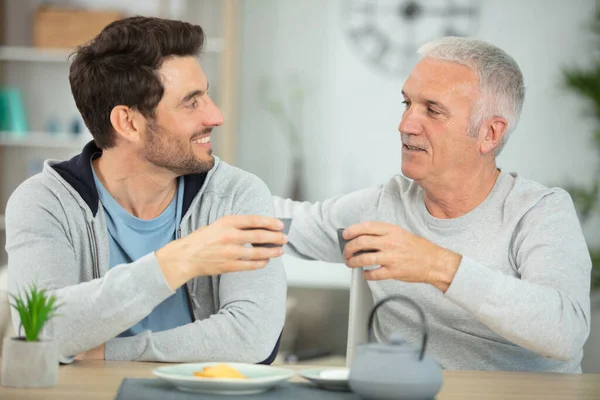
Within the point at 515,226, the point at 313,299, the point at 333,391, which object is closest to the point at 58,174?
the point at 333,391

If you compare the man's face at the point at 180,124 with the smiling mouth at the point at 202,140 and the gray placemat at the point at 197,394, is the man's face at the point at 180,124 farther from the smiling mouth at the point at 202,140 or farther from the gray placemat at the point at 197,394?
the gray placemat at the point at 197,394

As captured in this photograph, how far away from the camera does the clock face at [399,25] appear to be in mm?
5547

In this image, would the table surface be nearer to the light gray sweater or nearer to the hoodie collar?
the light gray sweater

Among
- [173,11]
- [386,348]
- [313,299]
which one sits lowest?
[313,299]

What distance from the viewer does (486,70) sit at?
228 cm

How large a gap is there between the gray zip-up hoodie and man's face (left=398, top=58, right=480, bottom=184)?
0.41 metres

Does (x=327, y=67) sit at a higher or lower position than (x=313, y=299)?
higher

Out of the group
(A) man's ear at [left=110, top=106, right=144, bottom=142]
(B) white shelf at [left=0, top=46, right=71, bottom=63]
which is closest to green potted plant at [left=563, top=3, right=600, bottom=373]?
(B) white shelf at [left=0, top=46, right=71, bottom=63]

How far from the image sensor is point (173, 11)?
5625 millimetres

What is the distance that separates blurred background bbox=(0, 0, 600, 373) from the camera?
542cm

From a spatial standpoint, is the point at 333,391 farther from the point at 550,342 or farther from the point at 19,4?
the point at 19,4

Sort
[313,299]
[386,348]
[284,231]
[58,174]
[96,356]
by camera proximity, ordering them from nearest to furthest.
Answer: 1. [386,348]
2. [284,231]
3. [96,356]
4. [58,174]
5. [313,299]

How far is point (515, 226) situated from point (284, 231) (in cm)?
74

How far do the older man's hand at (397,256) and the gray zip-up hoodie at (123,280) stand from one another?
27 centimetres
